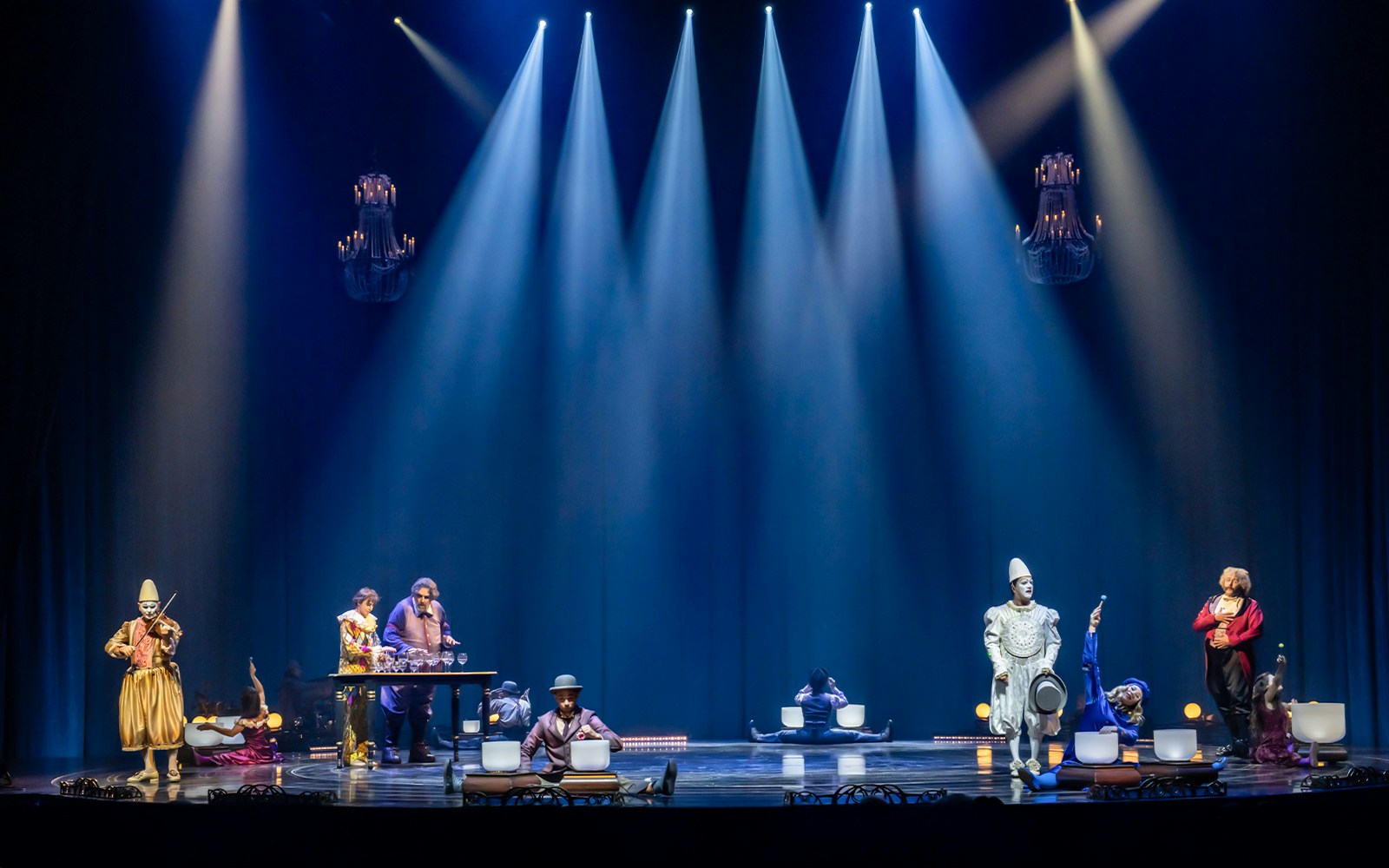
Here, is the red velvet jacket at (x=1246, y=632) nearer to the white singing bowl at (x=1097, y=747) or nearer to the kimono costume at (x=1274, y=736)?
the kimono costume at (x=1274, y=736)

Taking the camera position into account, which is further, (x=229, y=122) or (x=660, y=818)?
(x=229, y=122)

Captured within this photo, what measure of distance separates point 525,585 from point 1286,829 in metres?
8.54

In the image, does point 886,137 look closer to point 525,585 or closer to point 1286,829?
point 525,585

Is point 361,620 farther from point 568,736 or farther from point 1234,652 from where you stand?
point 1234,652

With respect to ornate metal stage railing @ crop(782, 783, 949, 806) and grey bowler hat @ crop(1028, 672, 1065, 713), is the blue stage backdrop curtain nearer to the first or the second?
grey bowler hat @ crop(1028, 672, 1065, 713)

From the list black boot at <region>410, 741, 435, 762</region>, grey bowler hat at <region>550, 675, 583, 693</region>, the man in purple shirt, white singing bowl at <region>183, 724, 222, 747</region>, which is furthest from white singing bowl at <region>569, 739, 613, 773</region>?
white singing bowl at <region>183, 724, 222, 747</region>

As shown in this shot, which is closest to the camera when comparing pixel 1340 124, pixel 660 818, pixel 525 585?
pixel 660 818

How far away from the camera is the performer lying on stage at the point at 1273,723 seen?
1015 centimetres

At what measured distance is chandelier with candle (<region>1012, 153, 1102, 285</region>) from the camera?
1191 cm

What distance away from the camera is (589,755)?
7.79m

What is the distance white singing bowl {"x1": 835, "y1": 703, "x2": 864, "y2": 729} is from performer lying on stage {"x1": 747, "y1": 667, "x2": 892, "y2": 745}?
0.08 meters

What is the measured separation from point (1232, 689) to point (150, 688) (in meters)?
8.38

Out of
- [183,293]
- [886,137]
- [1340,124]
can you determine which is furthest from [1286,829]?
[183,293]

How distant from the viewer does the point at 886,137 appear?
584 inches
